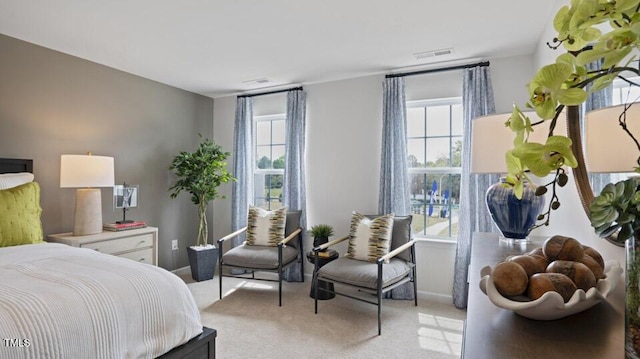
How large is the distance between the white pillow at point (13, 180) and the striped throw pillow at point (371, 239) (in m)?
2.88

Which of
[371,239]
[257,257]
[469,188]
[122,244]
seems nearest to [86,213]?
[122,244]

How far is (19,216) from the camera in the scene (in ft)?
7.84

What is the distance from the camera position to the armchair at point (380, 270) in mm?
2854

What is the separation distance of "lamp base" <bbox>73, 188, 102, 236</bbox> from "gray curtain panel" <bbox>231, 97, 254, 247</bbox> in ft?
5.72

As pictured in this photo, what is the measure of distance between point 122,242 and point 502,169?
3410mm

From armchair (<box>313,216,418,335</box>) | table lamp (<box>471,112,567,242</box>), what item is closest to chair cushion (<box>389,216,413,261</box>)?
armchair (<box>313,216,418,335</box>)

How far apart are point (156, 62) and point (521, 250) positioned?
369 cm

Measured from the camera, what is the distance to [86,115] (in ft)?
11.5

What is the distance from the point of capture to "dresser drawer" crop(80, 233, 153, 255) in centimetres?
314

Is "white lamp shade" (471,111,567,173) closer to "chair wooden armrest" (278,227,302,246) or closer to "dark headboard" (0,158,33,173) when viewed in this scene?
"chair wooden armrest" (278,227,302,246)

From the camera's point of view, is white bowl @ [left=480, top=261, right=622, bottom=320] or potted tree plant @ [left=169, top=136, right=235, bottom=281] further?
potted tree plant @ [left=169, top=136, right=235, bottom=281]

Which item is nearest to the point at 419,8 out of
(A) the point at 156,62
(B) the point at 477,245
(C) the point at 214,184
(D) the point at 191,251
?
(B) the point at 477,245

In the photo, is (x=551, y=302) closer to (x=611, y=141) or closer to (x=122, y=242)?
(x=611, y=141)

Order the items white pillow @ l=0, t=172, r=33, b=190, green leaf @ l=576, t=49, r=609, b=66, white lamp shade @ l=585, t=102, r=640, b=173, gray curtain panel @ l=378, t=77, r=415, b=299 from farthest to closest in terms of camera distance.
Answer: gray curtain panel @ l=378, t=77, r=415, b=299
white pillow @ l=0, t=172, r=33, b=190
white lamp shade @ l=585, t=102, r=640, b=173
green leaf @ l=576, t=49, r=609, b=66
